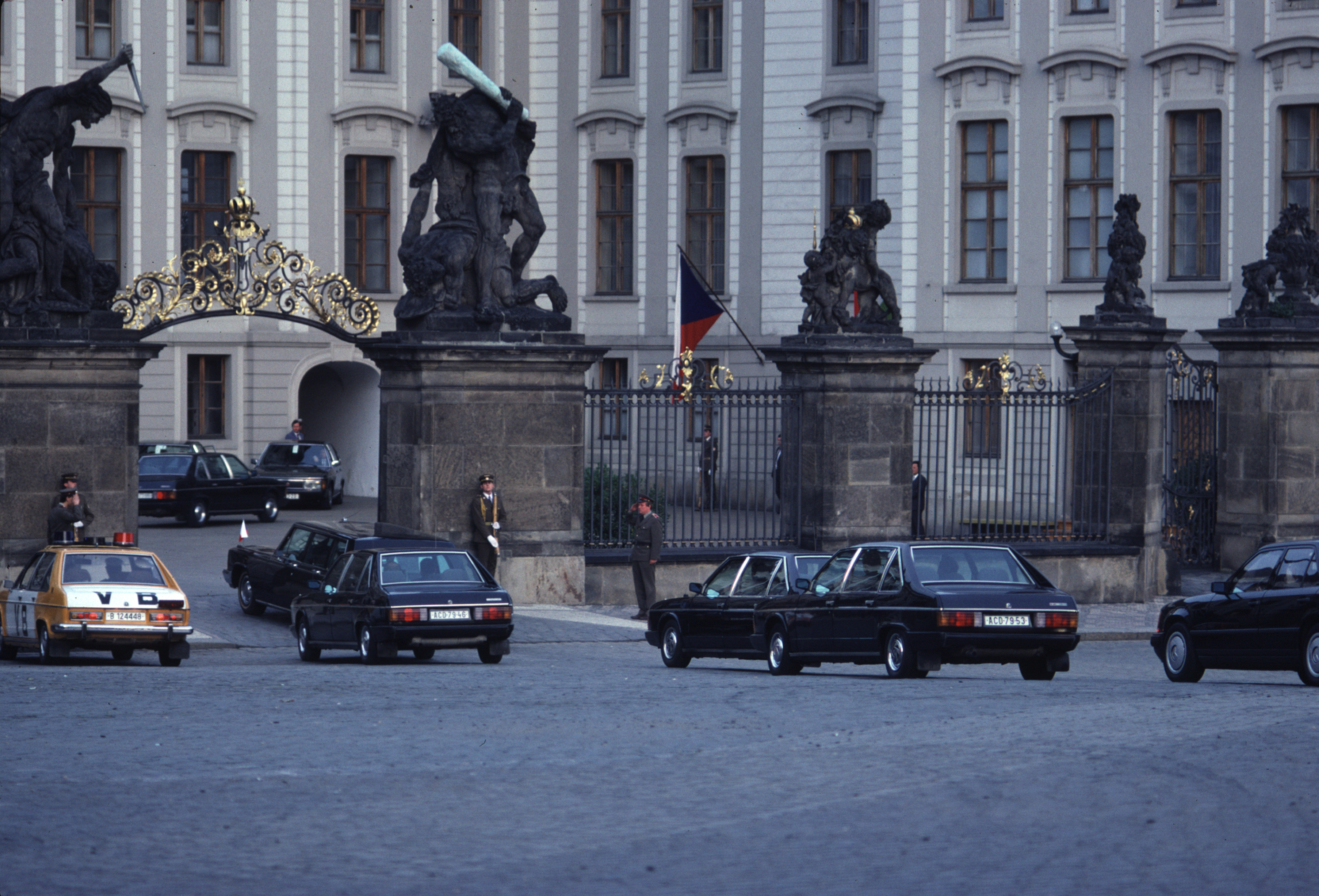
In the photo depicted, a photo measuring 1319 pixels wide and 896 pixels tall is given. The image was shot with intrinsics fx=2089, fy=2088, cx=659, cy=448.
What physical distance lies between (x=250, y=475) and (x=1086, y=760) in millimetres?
31772

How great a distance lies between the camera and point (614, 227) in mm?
47906

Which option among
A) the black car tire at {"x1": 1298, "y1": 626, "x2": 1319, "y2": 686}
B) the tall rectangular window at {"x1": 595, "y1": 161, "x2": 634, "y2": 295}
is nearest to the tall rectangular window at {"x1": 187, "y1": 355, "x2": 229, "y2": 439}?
the tall rectangular window at {"x1": 595, "y1": 161, "x2": 634, "y2": 295}

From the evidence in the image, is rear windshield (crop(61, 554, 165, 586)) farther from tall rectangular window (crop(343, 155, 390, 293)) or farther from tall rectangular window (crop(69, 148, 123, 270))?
tall rectangular window (crop(343, 155, 390, 293))

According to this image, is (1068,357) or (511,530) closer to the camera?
(511,530)

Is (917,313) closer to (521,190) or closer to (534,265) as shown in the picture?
(534,265)

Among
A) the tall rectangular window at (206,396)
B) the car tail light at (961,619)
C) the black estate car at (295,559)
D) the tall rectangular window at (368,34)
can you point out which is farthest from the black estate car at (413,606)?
the tall rectangular window at (368,34)

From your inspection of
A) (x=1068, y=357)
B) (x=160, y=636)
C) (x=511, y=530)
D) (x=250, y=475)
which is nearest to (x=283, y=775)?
(x=160, y=636)

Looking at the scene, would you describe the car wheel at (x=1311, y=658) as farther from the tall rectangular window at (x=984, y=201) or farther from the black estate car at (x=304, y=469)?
the black estate car at (x=304, y=469)

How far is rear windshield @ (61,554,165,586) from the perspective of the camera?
2027 centimetres

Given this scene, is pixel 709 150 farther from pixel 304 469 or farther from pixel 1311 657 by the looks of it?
pixel 1311 657

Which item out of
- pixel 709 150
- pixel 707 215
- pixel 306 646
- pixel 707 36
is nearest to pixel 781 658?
pixel 306 646

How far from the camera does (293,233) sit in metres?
47.8

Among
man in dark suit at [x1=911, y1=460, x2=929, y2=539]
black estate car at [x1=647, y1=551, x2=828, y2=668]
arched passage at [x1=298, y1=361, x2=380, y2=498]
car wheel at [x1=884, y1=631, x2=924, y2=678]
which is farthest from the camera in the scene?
arched passage at [x1=298, y1=361, x2=380, y2=498]

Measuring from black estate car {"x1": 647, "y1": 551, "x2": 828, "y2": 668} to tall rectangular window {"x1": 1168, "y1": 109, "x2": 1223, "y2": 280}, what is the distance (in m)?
21.2
